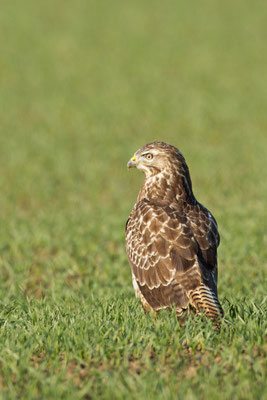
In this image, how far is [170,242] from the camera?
5586mm

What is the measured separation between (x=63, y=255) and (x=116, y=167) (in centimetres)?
756

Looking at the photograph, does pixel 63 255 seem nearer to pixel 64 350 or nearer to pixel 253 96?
pixel 64 350

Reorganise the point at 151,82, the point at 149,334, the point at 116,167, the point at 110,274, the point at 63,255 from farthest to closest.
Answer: the point at 151,82 < the point at 116,167 < the point at 63,255 < the point at 110,274 < the point at 149,334

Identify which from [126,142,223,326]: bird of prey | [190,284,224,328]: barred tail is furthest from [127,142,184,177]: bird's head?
[190,284,224,328]: barred tail

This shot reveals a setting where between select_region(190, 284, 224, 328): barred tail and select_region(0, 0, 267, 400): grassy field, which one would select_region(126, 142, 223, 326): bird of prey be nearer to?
select_region(190, 284, 224, 328): barred tail

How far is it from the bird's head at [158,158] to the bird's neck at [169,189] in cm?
7

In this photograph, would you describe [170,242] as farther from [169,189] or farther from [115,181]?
[115,181]

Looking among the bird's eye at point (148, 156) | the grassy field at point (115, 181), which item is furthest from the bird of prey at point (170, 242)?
the grassy field at point (115, 181)

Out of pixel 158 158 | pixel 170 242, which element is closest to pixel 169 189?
pixel 158 158

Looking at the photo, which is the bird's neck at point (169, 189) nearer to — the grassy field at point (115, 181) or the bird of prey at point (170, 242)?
the bird of prey at point (170, 242)

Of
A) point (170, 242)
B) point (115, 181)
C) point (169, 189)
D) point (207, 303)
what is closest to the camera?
point (207, 303)

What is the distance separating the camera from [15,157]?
57.6 feet

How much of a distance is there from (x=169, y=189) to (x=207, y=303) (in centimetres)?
140

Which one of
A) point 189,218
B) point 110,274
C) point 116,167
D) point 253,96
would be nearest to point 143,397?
point 189,218
